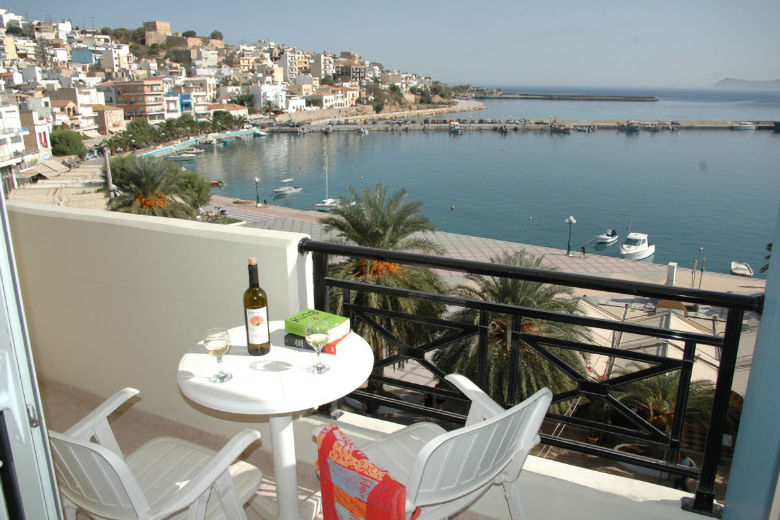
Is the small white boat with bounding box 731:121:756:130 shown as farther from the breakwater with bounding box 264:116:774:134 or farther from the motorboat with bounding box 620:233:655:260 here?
the motorboat with bounding box 620:233:655:260

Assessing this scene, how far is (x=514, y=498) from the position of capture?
1.53 m

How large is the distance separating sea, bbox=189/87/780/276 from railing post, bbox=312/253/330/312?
1262 inches

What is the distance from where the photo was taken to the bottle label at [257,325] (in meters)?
1.67

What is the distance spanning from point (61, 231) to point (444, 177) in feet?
175

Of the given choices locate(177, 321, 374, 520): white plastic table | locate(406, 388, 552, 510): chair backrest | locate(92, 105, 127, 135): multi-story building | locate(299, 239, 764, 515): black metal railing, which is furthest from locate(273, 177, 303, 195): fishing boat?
locate(406, 388, 552, 510): chair backrest

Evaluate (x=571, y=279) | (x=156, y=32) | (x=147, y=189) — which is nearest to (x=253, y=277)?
(x=571, y=279)

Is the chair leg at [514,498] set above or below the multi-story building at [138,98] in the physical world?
below

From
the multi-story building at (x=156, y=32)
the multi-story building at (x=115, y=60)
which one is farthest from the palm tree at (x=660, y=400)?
the multi-story building at (x=156, y=32)

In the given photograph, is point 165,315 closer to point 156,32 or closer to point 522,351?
point 522,351

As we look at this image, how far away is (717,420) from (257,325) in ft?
4.79

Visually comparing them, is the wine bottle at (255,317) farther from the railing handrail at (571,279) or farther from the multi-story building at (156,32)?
the multi-story building at (156,32)

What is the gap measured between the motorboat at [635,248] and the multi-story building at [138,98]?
56786 millimetres

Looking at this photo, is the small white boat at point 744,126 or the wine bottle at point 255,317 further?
the small white boat at point 744,126

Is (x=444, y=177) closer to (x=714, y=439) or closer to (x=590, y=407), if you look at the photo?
(x=590, y=407)
